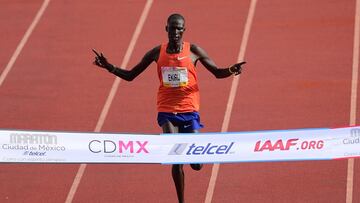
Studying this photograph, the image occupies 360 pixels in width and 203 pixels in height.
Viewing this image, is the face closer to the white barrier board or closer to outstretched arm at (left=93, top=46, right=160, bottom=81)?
outstretched arm at (left=93, top=46, right=160, bottom=81)

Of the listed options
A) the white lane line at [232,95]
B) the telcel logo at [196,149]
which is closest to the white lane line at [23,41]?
the white lane line at [232,95]

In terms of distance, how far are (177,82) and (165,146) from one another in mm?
570

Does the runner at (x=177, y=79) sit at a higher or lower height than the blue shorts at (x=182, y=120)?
higher

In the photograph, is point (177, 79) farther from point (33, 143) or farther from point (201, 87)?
point (201, 87)

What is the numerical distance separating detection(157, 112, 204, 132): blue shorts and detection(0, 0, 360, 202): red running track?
1.24m

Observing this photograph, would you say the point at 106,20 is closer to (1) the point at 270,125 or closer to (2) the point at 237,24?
(2) the point at 237,24

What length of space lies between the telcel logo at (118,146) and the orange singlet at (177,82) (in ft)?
1.67

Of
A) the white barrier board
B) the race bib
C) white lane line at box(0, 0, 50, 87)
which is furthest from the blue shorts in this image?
white lane line at box(0, 0, 50, 87)

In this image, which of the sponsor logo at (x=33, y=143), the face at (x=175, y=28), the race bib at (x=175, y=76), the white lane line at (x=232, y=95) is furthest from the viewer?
the white lane line at (x=232, y=95)

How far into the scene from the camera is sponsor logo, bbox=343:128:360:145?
7.79m

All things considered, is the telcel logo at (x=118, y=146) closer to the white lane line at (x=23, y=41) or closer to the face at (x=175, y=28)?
the face at (x=175, y=28)

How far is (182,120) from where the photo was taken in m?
8.16

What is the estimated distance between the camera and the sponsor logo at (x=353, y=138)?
7793mm

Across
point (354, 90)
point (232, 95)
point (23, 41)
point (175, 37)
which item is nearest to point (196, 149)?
point (175, 37)
